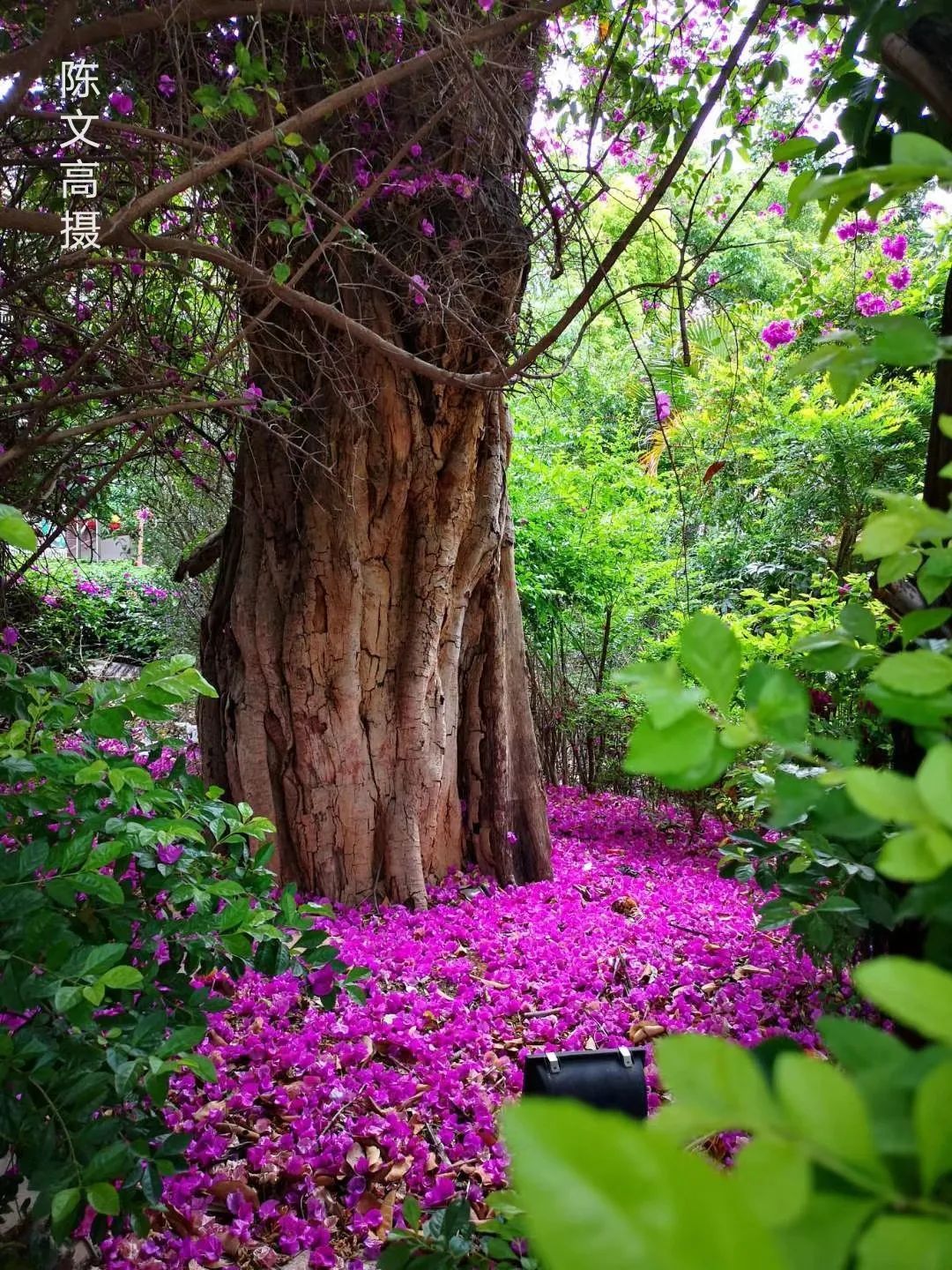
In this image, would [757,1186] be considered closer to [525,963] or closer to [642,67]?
[525,963]

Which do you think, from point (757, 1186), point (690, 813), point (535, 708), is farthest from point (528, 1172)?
point (535, 708)

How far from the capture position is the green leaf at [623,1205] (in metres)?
0.20

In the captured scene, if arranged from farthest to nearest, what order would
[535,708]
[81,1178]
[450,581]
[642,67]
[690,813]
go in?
[535,708] < [690,813] < [450,581] < [642,67] < [81,1178]

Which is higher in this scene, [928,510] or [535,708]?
[928,510]

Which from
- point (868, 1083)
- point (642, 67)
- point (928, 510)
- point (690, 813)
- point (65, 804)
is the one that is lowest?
point (690, 813)

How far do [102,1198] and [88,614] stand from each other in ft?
23.9

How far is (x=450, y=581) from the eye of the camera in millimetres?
3857

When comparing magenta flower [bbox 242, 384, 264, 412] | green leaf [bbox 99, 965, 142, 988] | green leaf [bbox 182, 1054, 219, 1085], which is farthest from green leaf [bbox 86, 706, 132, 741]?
magenta flower [bbox 242, 384, 264, 412]

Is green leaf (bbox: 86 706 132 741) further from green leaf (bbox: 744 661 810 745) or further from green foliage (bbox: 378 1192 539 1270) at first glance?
green leaf (bbox: 744 661 810 745)

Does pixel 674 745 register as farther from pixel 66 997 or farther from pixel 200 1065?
pixel 200 1065

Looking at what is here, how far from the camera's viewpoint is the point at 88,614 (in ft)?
25.0

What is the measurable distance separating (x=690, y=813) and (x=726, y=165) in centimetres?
418

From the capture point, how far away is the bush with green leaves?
108 cm

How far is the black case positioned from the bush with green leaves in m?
0.51
